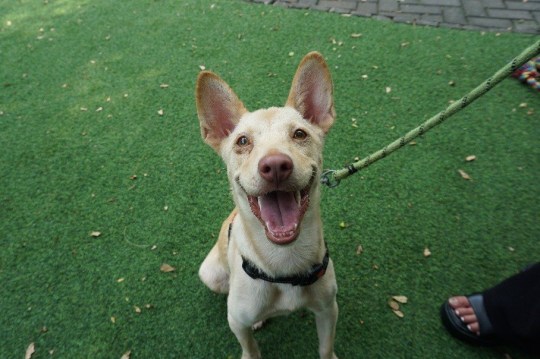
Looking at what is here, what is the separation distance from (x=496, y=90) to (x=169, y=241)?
4232mm

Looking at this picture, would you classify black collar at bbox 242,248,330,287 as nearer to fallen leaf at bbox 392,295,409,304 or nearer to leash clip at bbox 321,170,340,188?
leash clip at bbox 321,170,340,188

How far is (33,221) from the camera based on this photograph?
3629mm

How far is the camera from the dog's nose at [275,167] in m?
1.68

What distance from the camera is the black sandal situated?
256cm

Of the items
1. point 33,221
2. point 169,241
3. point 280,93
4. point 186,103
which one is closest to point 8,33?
point 186,103

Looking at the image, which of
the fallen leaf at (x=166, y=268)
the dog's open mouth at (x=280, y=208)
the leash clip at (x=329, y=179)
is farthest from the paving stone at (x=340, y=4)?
the dog's open mouth at (x=280, y=208)

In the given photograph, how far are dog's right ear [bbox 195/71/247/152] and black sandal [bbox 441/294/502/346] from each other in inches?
81.1

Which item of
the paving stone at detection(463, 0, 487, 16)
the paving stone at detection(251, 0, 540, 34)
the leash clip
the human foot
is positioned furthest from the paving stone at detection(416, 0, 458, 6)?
the human foot

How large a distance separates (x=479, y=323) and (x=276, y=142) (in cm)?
198

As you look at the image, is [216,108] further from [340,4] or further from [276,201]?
[340,4]

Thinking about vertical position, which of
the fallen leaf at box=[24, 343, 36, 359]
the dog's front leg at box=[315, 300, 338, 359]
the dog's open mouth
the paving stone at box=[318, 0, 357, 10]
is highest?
the dog's open mouth

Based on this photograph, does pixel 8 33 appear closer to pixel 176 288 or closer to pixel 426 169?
pixel 176 288

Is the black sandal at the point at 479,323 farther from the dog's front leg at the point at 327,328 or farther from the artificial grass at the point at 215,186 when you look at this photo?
the dog's front leg at the point at 327,328

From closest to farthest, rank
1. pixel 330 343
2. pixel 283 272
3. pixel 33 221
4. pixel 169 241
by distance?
1. pixel 283 272
2. pixel 330 343
3. pixel 169 241
4. pixel 33 221
